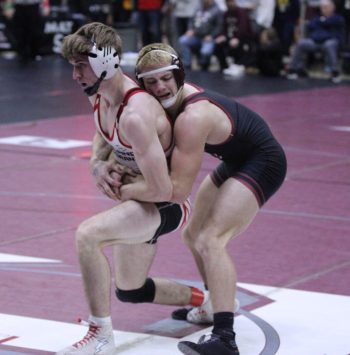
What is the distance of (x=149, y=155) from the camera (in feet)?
17.9

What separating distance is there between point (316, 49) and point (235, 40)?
158 cm

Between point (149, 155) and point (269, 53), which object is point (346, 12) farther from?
point (149, 155)

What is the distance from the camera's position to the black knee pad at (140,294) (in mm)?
6086

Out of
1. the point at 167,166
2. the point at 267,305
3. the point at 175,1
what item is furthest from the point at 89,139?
the point at 175,1

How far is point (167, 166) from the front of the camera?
569 centimetres

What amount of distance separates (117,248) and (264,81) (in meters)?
14.8

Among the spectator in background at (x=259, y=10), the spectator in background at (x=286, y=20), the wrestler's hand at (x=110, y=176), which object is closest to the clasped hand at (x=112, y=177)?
the wrestler's hand at (x=110, y=176)

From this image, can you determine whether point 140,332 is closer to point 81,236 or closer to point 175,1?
point 81,236

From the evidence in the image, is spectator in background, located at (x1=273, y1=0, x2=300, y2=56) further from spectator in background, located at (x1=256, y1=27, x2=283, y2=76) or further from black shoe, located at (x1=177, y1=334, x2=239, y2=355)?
black shoe, located at (x1=177, y1=334, x2=239, y2=355)

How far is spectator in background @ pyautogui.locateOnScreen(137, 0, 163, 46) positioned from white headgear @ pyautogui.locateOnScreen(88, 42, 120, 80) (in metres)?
17.4

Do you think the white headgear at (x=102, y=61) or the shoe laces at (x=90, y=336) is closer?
the white headgear at (x=102, y=61)

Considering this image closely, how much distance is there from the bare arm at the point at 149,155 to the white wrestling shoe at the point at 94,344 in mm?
735

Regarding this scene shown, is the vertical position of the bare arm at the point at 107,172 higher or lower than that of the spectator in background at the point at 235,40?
higher

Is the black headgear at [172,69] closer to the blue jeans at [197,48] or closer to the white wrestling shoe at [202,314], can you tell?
the white wrestling shoe at [202,314]
